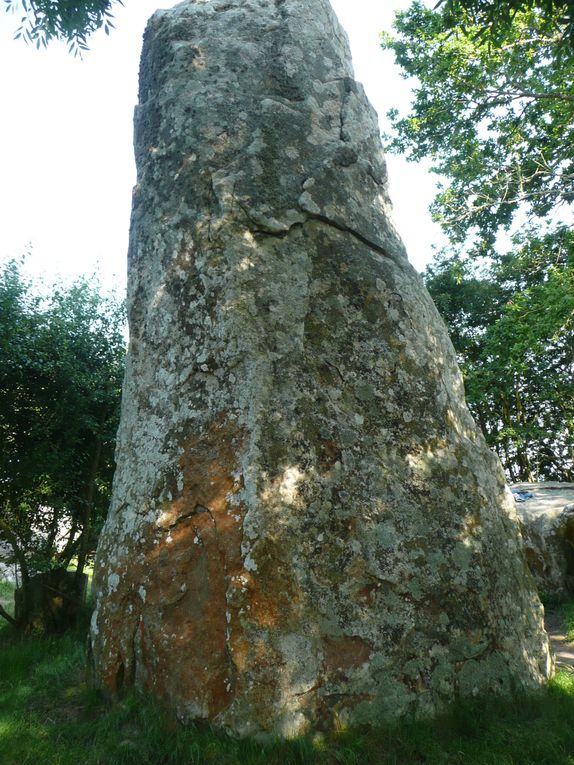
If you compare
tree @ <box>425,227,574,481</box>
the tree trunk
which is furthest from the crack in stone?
tree @ <box>425,227,574,481</box>

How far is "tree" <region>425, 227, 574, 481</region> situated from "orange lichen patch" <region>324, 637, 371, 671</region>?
929 cm

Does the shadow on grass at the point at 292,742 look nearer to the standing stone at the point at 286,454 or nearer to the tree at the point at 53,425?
the standing stone at the point at 286,454

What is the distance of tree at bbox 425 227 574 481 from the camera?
12.0 m

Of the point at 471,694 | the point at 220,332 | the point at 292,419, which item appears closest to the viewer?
the point at 471,694

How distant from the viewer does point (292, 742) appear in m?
2.61

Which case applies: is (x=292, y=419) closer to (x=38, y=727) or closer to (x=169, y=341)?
(x=169, y=341)

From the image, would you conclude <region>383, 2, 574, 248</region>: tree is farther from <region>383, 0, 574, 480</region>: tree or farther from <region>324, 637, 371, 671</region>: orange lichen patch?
<region>324, 637, 371, 671</region>: orange lichen patch

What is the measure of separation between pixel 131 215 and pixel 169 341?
1277 millimetres

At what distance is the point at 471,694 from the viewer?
3039mm

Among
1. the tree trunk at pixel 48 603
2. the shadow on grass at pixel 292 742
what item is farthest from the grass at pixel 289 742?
the tree trunk at pixel 48 603

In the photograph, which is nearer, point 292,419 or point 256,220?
point 292,419

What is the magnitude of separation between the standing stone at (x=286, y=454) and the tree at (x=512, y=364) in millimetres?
8089

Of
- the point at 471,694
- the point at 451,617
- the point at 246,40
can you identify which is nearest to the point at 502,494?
the point at 451,617

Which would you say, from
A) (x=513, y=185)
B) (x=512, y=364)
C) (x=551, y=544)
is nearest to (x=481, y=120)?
(x=513, y=185)
